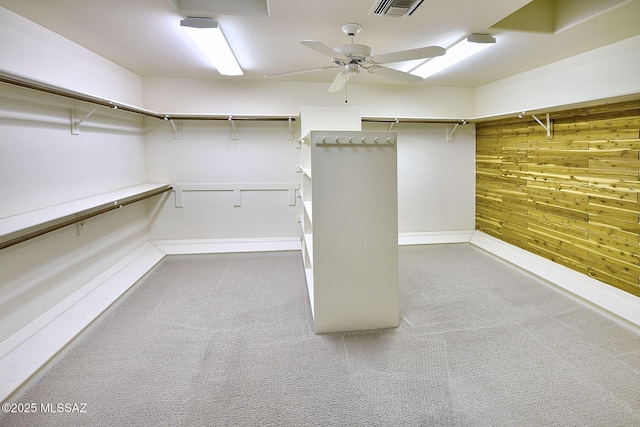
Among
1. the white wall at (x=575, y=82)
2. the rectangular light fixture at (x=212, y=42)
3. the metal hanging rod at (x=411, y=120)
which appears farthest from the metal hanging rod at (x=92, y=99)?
the white wall at (x=575, y=82)

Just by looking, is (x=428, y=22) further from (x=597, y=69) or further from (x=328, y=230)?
(x=597, y=69)

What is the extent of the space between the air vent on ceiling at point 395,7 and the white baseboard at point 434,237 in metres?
3.41

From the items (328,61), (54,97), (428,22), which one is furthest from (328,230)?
(54,97)

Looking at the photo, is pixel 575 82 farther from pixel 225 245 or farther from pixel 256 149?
pixel 225 245

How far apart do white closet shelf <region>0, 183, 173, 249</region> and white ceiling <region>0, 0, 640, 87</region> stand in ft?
4.67

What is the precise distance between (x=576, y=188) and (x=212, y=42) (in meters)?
3.86

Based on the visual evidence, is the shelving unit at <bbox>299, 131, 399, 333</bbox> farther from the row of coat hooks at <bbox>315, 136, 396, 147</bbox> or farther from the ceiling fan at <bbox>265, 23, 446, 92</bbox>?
the ceiling fan at <bbox>265, 23, 446, 92</bbox>

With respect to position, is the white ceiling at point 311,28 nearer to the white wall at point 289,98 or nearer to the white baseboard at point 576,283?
the white wall at point 289,98

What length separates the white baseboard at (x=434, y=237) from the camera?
5129 millimetres

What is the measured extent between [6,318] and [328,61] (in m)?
3.54

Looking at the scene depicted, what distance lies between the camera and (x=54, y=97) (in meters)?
2.79

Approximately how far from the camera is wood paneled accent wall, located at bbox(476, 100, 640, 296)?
3.00m

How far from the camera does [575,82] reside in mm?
3490

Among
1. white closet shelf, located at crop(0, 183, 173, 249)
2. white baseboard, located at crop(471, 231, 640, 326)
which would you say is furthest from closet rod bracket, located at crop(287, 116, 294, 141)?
white baseboard, located at crop(471, 231, 640, 326)
